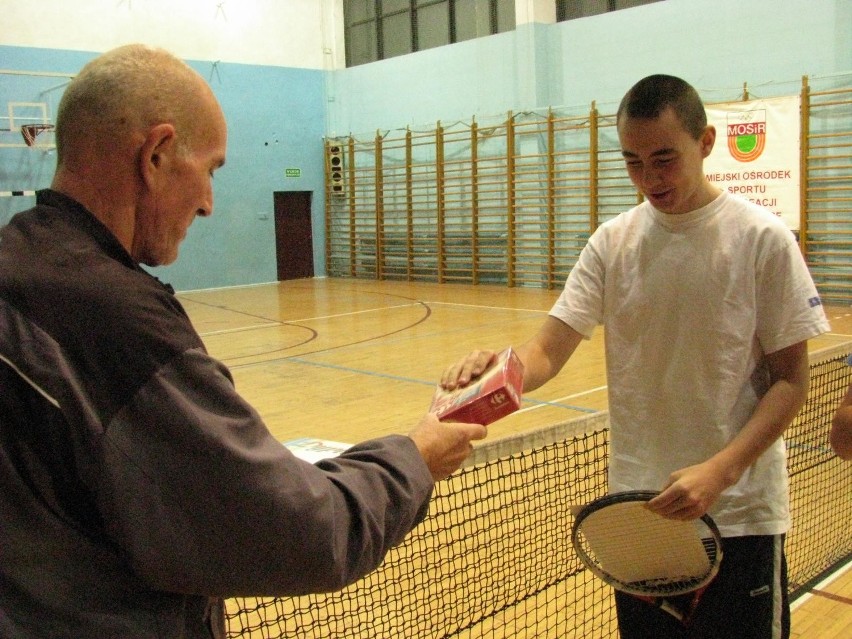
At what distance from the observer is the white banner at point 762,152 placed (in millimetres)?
12859

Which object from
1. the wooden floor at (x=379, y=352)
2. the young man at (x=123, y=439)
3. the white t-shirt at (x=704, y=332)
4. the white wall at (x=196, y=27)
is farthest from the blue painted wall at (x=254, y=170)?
the young man at (x=123, y=439)

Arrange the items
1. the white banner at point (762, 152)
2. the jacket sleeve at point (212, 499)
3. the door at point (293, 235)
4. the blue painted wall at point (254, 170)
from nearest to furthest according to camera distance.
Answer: the jacket sleeve at point (212, 499) < the white banner at point (762, 152) < the blue painted wall at point (254, 170) < the door at point (293, 235)

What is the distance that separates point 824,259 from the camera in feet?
42.7

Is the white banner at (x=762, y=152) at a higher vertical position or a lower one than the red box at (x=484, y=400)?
higher

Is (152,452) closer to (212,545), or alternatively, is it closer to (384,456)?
(212,545)

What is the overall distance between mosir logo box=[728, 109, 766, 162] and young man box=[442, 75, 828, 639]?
39.6ft

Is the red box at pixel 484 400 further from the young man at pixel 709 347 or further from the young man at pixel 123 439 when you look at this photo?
the young man at pixel 123 439

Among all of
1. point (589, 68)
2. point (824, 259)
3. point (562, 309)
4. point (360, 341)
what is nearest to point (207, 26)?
point (589, 68)

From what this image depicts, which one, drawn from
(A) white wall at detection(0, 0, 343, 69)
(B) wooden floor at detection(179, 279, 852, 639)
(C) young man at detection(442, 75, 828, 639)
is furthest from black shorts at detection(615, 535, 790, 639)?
(A) white wall at detection(0, 0, 343, 69)

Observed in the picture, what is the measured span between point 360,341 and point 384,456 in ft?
33.2

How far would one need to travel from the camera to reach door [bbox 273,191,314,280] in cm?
2028

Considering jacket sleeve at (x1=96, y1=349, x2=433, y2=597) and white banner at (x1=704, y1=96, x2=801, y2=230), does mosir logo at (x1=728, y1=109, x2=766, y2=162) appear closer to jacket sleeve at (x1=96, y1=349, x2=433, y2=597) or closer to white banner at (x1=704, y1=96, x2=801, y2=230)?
white banner at (x1=704, y1=96, x2=801, y2=230)

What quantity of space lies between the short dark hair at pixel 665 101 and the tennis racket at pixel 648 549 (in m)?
0.89

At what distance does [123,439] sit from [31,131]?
51.3 ft
